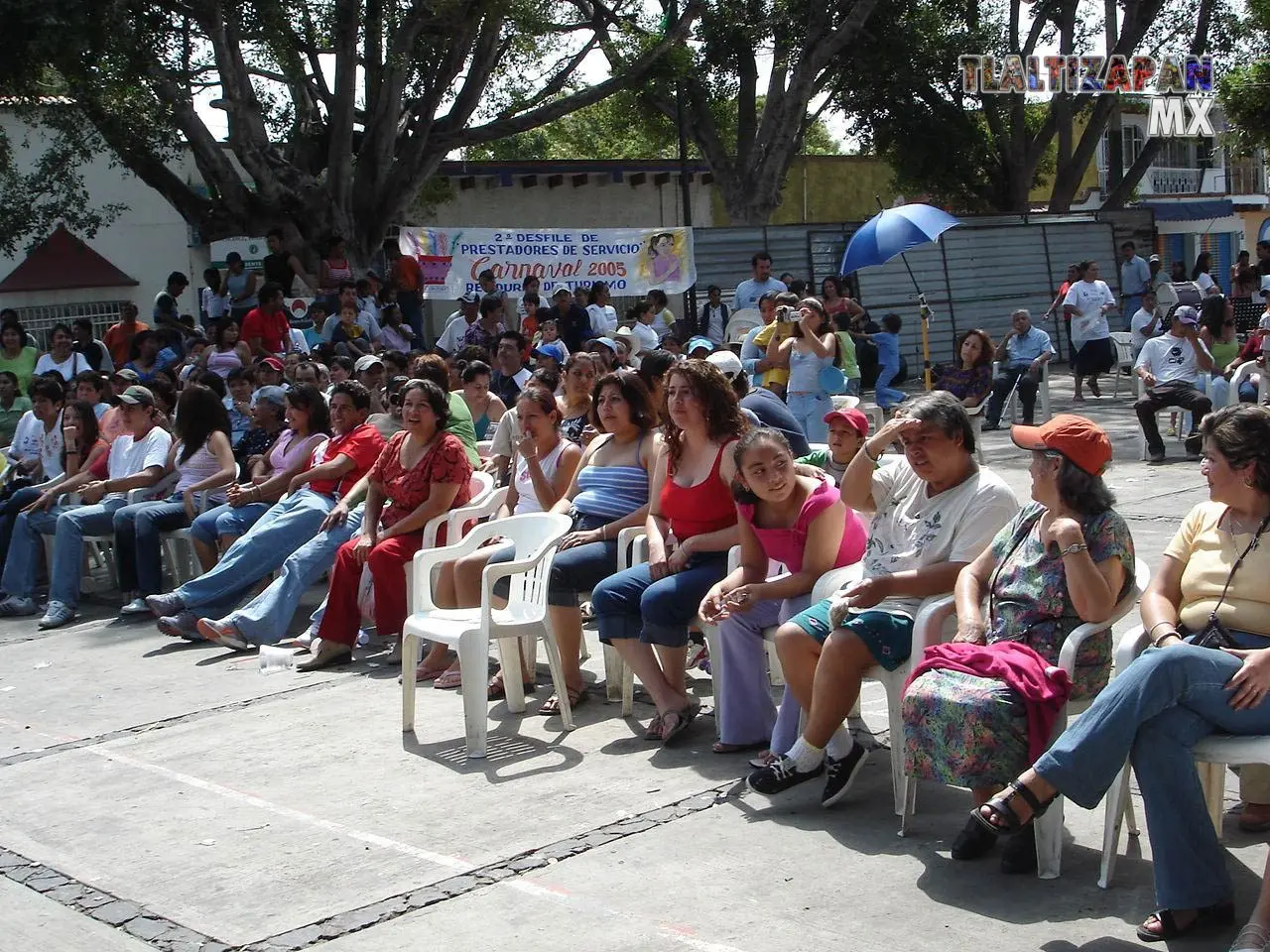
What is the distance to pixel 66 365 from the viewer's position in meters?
14.5

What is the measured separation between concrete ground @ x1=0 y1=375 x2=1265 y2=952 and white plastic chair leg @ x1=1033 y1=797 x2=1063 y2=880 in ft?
0.16

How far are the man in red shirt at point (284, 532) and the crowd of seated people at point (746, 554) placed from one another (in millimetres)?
17

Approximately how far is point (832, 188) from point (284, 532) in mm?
30139

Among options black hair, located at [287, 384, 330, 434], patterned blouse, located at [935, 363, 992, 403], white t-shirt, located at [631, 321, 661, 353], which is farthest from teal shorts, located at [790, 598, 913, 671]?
white t-shirt, located at [631, 321, 661, 353]

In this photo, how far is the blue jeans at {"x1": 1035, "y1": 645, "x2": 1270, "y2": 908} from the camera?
12.9 ft

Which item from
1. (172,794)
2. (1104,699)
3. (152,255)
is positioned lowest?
(172,794)

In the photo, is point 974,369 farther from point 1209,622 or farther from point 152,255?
point 152,255

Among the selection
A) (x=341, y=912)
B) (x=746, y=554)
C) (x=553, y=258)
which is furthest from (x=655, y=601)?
(x=553, y=258)

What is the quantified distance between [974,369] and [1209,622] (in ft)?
32.3

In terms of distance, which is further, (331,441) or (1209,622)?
(331,441)

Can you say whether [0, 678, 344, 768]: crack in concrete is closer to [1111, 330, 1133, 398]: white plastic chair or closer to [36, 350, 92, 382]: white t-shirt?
[36, 350, 92, 382]: white t-shirt

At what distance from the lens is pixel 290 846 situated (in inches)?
203

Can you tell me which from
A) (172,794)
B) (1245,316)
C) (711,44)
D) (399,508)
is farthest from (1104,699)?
(711,44)

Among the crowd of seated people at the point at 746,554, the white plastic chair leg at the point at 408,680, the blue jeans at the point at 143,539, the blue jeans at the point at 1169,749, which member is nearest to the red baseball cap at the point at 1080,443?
the crowd of seated people at the point at 746,554
